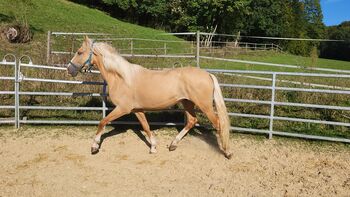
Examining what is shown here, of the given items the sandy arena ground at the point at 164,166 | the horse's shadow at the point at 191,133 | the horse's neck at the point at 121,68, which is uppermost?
the horse's neck at the point at 121,68

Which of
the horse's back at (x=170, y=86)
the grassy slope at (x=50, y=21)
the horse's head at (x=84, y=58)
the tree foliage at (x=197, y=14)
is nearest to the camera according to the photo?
the horse's back at (x=170, y=86)

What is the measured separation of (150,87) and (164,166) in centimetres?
115

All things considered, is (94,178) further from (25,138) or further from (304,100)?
(304,100)

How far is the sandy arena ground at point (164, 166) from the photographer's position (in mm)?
4270

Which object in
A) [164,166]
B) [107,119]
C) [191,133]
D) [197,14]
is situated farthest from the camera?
[197,14]

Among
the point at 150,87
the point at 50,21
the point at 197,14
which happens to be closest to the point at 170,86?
the point at 150,87

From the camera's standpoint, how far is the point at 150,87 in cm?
520

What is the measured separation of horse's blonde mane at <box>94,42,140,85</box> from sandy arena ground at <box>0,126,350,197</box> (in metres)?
1.19

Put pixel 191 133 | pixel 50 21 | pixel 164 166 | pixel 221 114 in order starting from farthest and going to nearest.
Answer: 1. pixel 50 21
2. pixel 191 133
3. pixel 221 114
4. pixel 164 166

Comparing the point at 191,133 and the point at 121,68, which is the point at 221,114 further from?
the point at 121,68

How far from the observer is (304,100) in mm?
7477

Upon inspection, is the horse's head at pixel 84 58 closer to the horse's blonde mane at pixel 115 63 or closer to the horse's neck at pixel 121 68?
the horse's blonde mane at pixel 115 63

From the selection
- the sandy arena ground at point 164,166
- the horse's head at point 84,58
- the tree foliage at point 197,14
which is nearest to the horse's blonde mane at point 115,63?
the horse's head at point 84,58

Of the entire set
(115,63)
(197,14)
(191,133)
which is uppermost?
(197,14)
